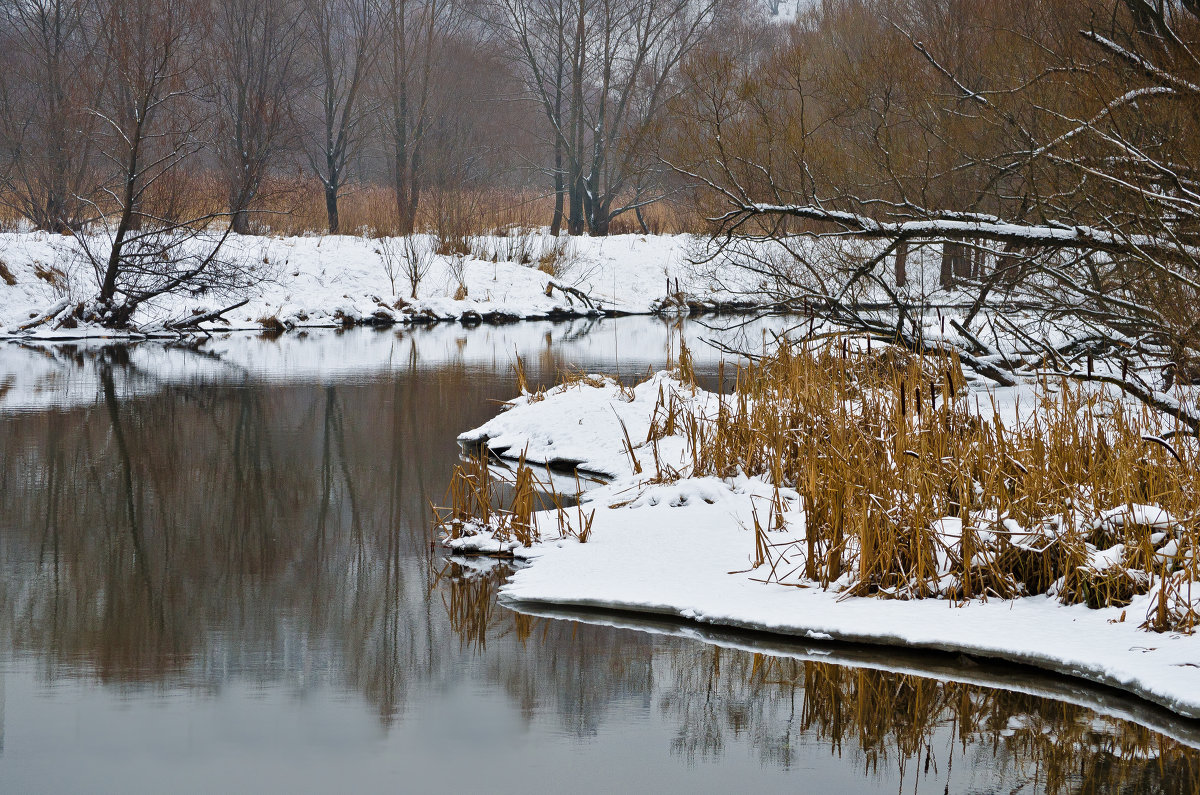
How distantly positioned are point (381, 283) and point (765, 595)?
65.2ft

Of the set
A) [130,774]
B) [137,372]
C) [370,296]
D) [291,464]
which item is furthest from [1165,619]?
[370,296]

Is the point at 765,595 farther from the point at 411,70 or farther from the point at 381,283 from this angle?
the point at 411,70

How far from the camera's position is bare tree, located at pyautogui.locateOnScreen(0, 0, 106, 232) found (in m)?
21.1

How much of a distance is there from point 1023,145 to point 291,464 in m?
5.91

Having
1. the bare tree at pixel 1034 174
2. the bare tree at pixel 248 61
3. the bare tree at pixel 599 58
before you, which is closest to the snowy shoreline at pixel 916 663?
the bare tree at pixel 1034 174

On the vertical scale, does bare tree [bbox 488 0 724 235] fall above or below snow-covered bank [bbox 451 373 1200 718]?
above

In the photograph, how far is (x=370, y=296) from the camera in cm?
2292

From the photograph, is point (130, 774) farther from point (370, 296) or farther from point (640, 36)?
point (640, 36)

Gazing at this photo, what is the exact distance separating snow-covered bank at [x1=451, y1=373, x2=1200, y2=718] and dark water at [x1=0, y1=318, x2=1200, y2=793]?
0.31 ft

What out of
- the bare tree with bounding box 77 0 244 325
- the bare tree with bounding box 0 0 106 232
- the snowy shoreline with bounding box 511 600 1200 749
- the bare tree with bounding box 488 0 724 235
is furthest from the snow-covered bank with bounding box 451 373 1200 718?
the bare tree with bounding box 488 0 724 235

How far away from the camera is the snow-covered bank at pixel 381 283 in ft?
62.6

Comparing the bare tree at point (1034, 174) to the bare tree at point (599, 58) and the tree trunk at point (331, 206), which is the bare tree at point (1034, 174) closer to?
the tree trunk at point (331, 206)

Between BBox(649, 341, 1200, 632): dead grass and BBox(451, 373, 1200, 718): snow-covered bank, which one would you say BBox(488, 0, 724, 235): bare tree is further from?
BBox(649, 341, 1200, 632): dead grass

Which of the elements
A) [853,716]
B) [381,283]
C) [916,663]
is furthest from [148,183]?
[853,716]
